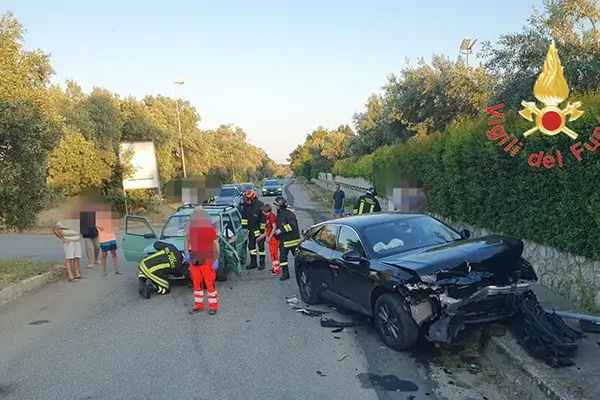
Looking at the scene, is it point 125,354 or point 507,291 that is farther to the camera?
point 125,354

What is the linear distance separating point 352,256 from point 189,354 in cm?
236

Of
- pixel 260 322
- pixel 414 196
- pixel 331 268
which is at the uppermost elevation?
pixel 414 196

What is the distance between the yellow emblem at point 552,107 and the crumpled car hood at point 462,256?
79.5 inches

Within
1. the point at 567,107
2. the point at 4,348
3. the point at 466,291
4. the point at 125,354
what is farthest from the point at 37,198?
the point at 567,107

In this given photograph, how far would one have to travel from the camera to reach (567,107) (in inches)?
280

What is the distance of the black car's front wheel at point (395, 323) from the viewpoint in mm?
5691

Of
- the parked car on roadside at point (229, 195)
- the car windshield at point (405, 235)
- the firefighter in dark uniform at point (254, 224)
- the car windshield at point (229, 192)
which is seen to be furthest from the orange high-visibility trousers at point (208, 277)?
the car windshield at point (229, 192)

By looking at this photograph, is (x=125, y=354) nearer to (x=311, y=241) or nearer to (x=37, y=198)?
(x=311, y=241)

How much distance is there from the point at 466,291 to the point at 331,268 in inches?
94.0

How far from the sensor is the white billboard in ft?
77.7

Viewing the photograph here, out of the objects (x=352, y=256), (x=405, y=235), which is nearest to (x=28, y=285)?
(x=352, y=256)

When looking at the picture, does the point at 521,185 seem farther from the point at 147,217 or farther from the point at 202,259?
the point at 147,217

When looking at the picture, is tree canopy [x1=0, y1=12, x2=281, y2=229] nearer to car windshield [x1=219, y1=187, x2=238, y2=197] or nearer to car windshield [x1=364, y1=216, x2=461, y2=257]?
car windshield [x1=219, y1=187, x2=238, y2=197]

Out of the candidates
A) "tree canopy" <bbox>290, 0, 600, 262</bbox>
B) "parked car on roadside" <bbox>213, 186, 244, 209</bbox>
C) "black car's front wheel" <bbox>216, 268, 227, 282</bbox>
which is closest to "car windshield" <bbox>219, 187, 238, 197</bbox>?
"parked car on roadside" <bbox>213, 186, 244, 209</bbox>
